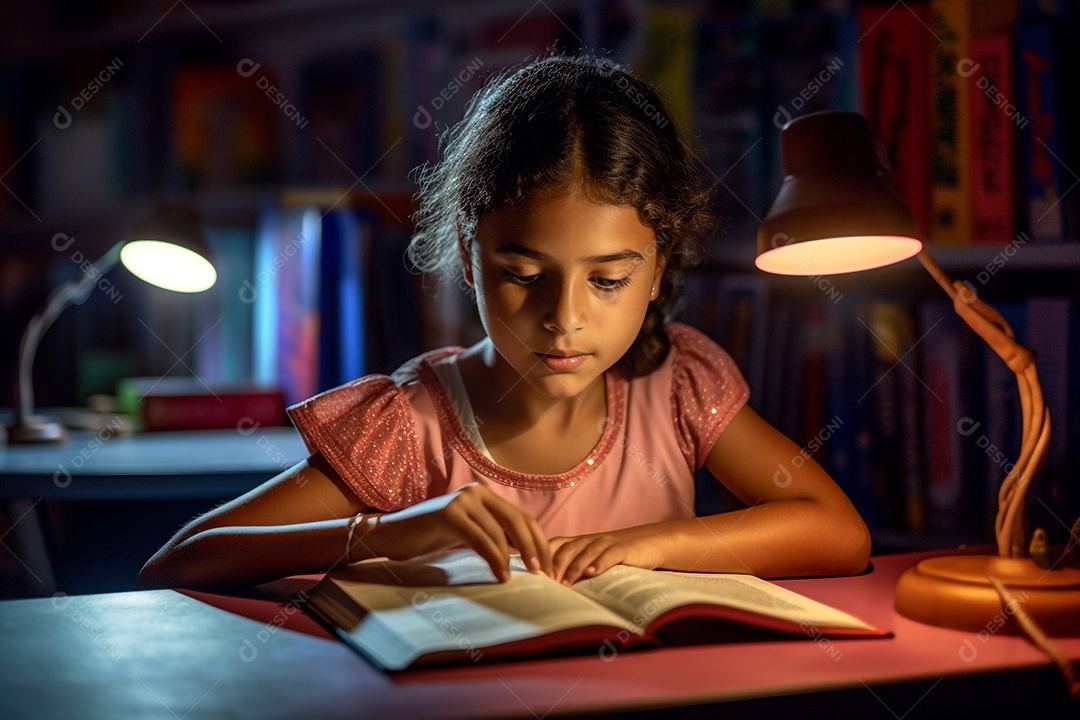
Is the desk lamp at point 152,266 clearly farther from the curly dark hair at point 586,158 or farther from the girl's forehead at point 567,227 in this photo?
the girl's forehead at point 567,227

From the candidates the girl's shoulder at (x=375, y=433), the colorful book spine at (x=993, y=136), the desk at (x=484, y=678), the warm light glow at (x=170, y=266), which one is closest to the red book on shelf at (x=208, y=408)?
the warm light glow at (x=170, y=266)

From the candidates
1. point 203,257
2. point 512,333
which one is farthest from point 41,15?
point 512,333

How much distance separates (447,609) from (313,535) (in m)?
0.24

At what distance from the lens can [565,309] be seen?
0.94 meters

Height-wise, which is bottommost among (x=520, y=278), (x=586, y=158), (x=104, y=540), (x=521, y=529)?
(x=104, y=540)

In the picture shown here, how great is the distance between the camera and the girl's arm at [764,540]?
2.88 ft

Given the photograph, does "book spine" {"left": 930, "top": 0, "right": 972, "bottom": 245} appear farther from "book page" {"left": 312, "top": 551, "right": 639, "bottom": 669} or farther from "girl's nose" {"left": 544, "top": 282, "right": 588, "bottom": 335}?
"book page" {"left": 312, "top": 551, "right": 639, "bottom": 669}

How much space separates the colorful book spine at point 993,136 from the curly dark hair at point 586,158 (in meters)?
0.43

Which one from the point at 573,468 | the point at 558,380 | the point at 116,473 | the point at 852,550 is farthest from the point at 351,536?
the point at 116,473

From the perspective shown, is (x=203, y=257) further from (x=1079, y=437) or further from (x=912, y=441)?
(x=1079, y=437)

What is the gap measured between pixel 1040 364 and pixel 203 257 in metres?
1.32

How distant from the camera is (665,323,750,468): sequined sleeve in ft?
3.90

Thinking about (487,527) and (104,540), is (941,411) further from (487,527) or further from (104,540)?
(104,540)

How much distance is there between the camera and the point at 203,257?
1673 mm
